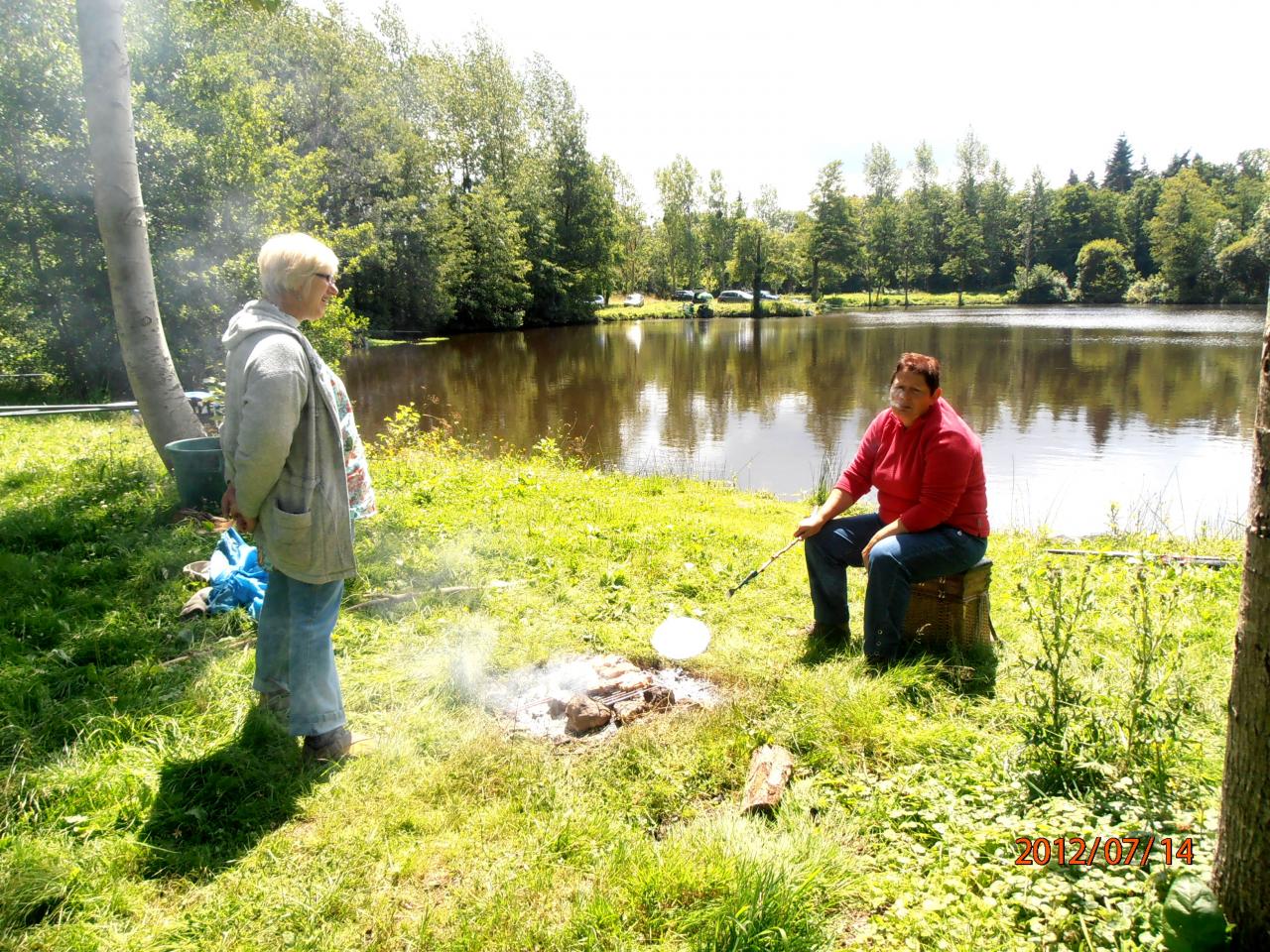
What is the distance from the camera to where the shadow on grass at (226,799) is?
2.34 metres

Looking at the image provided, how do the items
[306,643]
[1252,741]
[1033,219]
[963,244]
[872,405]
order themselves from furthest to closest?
[1033,219] < [963,244] < [872,405] < [306,643] < [1252,741]

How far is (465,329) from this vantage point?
125 feet

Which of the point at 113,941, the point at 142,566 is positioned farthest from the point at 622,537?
the point at 113,941

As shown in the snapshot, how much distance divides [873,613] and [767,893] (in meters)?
1.83

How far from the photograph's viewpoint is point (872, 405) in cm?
1633

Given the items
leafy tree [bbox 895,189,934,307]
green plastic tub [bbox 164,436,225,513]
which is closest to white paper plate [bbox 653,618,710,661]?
green plastic tub [bbox 164,436,225,513]

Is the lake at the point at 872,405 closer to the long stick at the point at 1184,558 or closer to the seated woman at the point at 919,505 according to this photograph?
the seated woman at the point at 919,505

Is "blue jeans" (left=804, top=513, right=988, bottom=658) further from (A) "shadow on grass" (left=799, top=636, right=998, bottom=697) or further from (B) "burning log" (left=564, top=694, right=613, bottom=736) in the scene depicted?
(B) "burning log" (left=564, top=694, right=613, bottom=736)

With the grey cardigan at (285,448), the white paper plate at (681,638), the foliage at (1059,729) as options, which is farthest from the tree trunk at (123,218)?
the foliage at (1059,729)

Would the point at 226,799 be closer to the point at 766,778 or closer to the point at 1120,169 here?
the point at 766,778

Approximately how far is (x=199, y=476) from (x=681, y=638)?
12.8ft

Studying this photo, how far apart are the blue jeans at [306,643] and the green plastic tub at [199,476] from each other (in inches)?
117

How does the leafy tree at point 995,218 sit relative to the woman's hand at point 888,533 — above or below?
above

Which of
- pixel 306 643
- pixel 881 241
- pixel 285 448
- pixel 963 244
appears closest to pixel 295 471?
pixel 285 448
